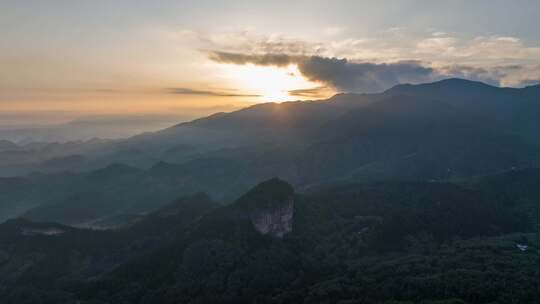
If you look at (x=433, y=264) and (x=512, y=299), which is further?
(x=433, y=264)

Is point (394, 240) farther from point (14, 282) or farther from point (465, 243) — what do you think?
point (14, 282)

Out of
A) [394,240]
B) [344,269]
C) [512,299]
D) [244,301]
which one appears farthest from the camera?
[394,240]

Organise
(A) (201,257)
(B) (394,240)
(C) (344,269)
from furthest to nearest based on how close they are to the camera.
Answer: (B) (394,240), (A) (201,257), (C) (344,269)

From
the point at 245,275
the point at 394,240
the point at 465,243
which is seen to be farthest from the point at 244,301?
the point at 465,243

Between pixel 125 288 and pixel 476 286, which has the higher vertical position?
pixel 476 286

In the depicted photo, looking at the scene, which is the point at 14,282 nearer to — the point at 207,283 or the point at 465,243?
the point at 207,283

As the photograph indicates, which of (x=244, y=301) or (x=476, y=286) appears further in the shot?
(x=244, y=301)

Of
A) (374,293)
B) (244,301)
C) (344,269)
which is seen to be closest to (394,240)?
(344,269)

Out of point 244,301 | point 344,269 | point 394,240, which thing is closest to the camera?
point 244,301

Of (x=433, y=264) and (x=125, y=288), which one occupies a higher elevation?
(x=433, y=264)

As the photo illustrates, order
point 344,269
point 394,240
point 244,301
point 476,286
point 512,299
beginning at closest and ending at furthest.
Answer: point 512,299, point 476,286, point 244,301, point 344,269, point 394,240
